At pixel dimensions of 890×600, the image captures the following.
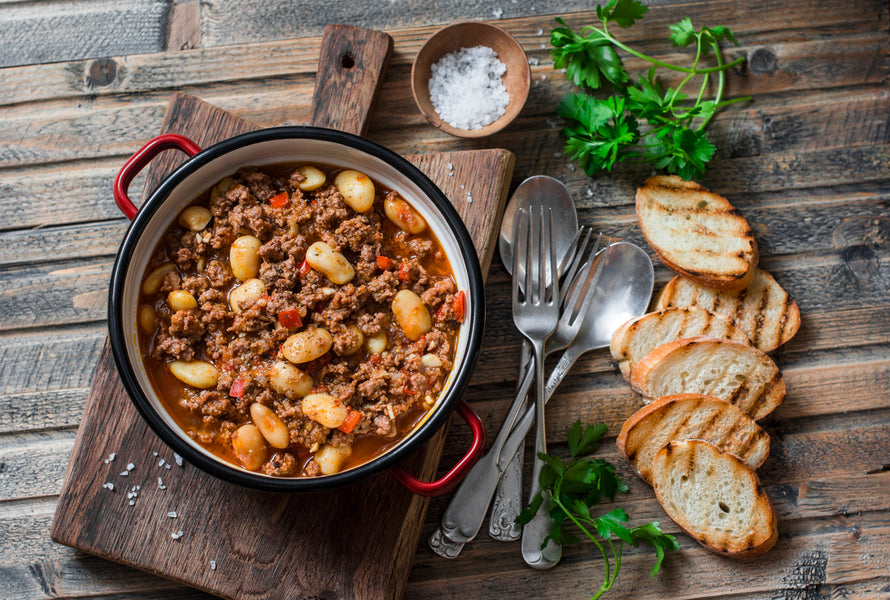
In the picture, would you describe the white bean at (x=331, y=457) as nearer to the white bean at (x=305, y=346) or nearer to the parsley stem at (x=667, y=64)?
the white bean at (x=305, y=346)

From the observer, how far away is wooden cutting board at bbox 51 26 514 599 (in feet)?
7.81

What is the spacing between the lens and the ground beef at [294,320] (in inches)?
82.8

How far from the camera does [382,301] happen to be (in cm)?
219

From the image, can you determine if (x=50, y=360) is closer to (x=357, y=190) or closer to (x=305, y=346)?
(x=305, y=346)

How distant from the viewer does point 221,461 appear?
2.02m

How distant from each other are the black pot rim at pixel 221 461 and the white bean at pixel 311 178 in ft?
0.47

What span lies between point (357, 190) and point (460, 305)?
1.73 feet

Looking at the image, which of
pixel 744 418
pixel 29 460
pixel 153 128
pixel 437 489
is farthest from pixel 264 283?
pixel 744 418

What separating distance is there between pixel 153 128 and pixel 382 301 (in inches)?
55.4

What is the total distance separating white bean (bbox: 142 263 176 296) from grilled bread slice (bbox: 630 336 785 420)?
1.82 m

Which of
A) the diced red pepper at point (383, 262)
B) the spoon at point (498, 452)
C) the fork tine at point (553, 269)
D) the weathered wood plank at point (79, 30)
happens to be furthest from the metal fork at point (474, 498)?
the weathered wood plank at point (79, 30)

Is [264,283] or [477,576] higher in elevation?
[264,283]

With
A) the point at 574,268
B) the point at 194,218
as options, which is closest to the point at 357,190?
the point at 194,218

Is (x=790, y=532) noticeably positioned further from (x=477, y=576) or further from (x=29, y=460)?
(x=29, y=460)
